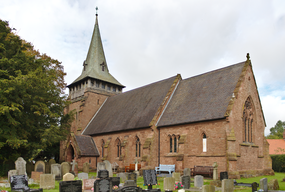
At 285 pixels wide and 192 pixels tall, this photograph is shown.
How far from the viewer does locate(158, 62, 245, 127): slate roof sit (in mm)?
22969

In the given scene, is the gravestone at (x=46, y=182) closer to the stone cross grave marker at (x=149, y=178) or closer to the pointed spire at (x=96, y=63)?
the stone cross grave marker at (x=149, y=178)

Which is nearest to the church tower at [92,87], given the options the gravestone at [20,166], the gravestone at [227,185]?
the gravestone at [20,166]

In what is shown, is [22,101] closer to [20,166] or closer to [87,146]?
[20,166]

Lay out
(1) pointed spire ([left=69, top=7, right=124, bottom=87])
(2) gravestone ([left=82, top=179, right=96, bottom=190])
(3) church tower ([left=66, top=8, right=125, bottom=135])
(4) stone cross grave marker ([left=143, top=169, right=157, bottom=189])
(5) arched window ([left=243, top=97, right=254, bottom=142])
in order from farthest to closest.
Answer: (1) pointed spire ([left=69, top=7, right=124, bottom=87]) < (3) church tower ([left=66, top=8, right=125, bottom=135]) < (5) arched window ([left=243, top=97, right=254, bottom=142]) < (4) stone cross grave marker ([left=143, top=169, right=157, bottom=189]) < (2) gravestone ([left=82, top=179, right=96, bottom=190])

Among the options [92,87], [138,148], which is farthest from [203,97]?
[92,87]

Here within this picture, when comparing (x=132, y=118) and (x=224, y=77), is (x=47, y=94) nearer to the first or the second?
(x=132, y=118)

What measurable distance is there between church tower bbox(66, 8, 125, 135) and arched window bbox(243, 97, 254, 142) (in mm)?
22220

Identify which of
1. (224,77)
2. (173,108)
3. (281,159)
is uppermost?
(224,77)

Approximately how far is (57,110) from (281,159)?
28.0m

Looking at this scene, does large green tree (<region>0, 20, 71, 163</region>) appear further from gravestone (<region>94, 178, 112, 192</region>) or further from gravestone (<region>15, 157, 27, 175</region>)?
gravestone (<region>94, 178, 112, 192</region>)

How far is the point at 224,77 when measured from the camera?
2575 centimetres

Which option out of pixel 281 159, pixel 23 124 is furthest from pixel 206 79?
pixel 23 124

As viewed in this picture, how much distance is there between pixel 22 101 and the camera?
2291cm

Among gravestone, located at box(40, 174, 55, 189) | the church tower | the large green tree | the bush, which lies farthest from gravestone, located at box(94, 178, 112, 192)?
the bush
